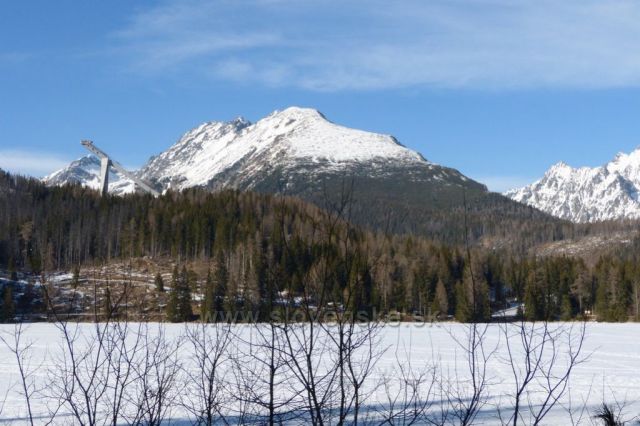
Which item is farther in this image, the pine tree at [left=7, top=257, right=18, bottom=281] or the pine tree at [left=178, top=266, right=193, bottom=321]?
the pine tree at [left=7, top=257, right=18, bottom=281]

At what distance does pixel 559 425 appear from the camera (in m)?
14.6

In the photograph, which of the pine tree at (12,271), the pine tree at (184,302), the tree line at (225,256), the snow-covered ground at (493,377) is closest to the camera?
the snow-covered ground at (493,377)

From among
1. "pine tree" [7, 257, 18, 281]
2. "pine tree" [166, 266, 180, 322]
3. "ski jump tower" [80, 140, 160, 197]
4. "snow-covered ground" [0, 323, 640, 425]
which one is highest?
"ski jump tower" [80, 140, 160, 197]

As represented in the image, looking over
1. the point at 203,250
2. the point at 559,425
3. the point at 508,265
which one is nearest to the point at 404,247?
the point at 508,265

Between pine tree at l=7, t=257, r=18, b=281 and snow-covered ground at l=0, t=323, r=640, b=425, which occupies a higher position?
pine tree at l=7, t=257, r=18, b=281

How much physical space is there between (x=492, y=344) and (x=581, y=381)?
1456cm

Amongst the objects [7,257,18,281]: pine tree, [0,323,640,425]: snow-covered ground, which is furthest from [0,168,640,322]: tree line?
[0,323,640,425]: snow-covered ground

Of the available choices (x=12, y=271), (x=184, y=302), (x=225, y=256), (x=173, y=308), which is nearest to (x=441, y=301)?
(x=184, y=302)

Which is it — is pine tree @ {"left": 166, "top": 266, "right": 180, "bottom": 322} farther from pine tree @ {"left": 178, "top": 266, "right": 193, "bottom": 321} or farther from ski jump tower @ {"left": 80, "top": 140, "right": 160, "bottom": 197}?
ski jump tower @ {"left": 80, "top": 140, "right": 160, "bottom": 197}

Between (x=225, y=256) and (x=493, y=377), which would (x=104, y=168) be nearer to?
(x=225, y=256)

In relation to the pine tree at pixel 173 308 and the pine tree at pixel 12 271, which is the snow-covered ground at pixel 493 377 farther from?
the pine tree at pixel 12 271

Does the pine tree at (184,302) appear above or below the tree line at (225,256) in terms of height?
below

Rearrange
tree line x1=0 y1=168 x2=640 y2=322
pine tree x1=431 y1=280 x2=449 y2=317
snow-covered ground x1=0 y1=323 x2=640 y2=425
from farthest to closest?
1. pine tree x1=431 y1=280 x2=449 y2=317
2. tree line x1=0 y1=168 x2=640 y2=322
3. snow-covered ground x1=0 y1=323 x2=640 y2=425

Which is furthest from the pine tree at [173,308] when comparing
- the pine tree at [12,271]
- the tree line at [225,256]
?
the pine tree at [12,271]
